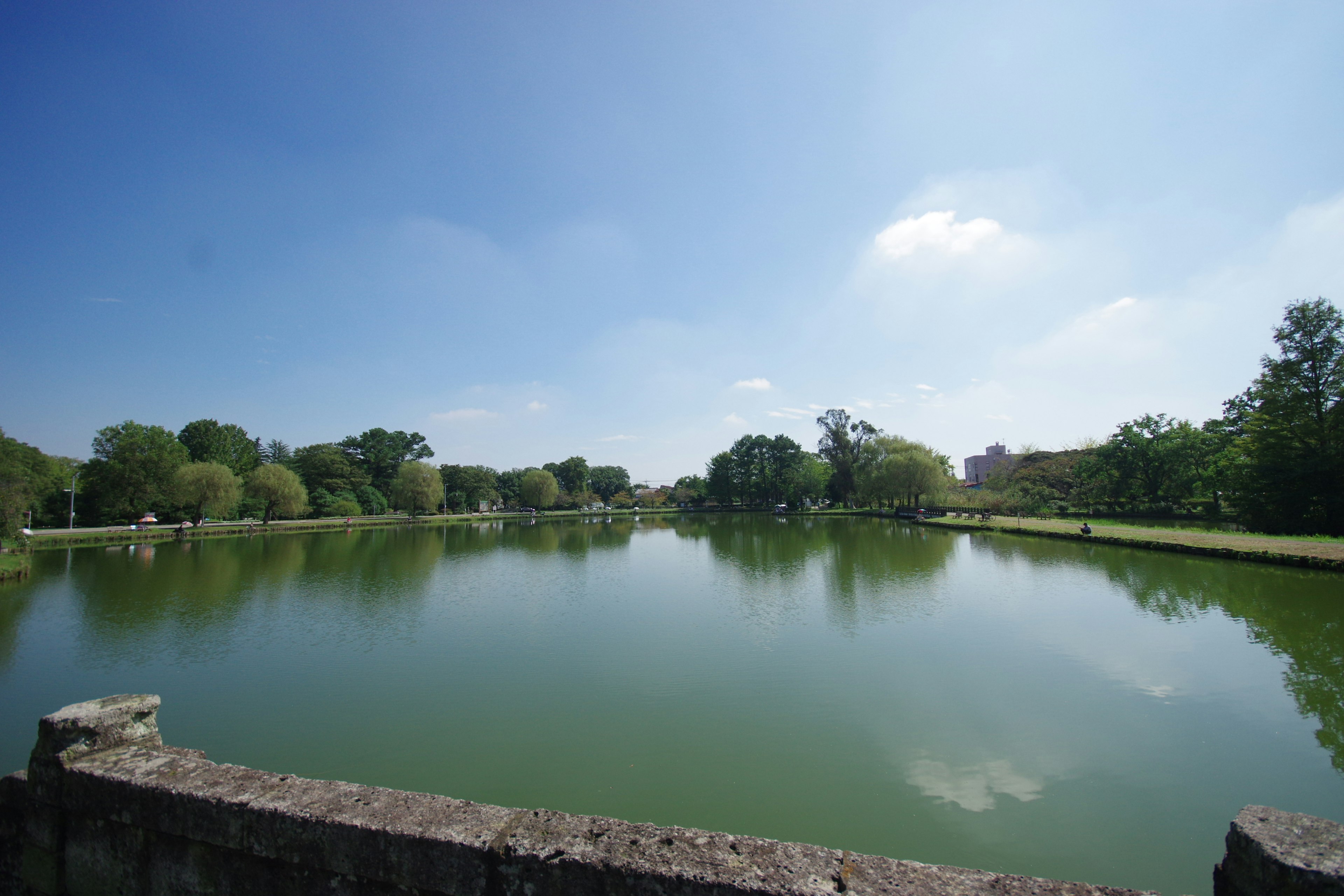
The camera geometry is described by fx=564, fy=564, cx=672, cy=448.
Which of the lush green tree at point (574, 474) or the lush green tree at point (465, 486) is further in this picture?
the lush green tree at point (574, 474)

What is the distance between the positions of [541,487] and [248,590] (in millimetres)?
62795

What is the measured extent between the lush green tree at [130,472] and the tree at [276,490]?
18.4 ft

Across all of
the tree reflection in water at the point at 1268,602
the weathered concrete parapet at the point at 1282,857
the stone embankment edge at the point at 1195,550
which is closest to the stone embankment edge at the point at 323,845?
the weathered concrete parapet at the point at 1282,857

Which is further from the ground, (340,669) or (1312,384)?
(1312,384)

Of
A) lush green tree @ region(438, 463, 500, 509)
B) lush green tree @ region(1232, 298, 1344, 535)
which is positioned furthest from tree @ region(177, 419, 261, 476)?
lush green tree @ region(1232, 298, 1344, 535)

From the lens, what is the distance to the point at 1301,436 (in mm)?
26156

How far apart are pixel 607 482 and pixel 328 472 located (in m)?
48.8

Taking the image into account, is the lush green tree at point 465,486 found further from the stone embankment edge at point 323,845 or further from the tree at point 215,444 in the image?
the stone embankment edge at point 323,845

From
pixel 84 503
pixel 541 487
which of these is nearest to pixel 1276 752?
pixel 84 503

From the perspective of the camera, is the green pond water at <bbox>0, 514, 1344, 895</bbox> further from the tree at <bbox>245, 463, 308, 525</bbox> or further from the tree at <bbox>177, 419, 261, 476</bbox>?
the tree at <bbox>177, 419, 261, 476</bbox>

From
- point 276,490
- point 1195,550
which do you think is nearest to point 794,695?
point 1195,550

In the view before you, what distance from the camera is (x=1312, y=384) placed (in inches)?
1048

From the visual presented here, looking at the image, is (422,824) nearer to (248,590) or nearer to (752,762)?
(752,762)

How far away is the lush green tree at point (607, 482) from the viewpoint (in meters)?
105
